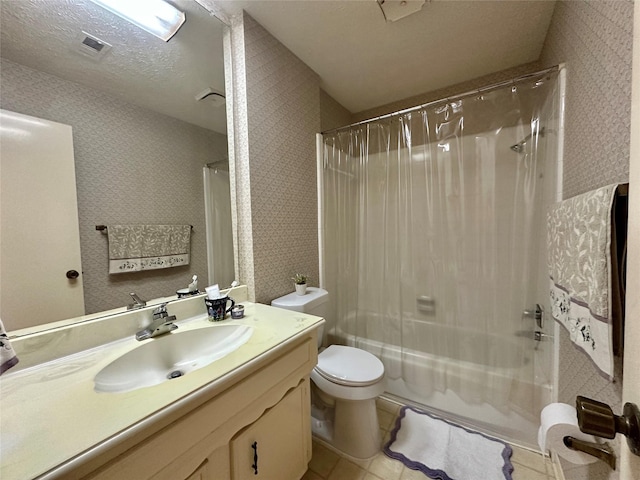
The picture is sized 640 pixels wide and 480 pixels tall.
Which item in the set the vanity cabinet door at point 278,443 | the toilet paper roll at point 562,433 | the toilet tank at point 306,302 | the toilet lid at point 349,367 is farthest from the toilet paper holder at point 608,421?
the toilet tank at point 306,302

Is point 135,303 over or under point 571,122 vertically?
under

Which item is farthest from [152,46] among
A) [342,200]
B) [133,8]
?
[342,200]

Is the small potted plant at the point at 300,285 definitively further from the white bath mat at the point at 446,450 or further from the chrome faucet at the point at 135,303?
the white bath mat at the point at 446,450

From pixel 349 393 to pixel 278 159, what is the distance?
1428 mm

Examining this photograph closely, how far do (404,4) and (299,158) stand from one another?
3.23 feet

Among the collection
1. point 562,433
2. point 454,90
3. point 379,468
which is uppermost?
point 454,90

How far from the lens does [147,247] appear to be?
1057 mm

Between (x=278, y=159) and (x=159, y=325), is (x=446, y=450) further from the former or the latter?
(x=278, y=159)

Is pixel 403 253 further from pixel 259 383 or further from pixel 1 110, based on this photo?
pixel 1 110

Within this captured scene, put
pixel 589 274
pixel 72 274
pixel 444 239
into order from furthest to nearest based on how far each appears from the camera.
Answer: pixel 444 239 → pixel 72 274 → pixel 589 274

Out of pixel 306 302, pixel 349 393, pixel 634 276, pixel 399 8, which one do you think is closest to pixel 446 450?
pixel 349 393

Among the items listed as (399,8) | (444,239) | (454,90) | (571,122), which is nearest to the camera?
(571,122)

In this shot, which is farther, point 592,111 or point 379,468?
point 379,468

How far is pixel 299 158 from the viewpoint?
1719 millimetres
